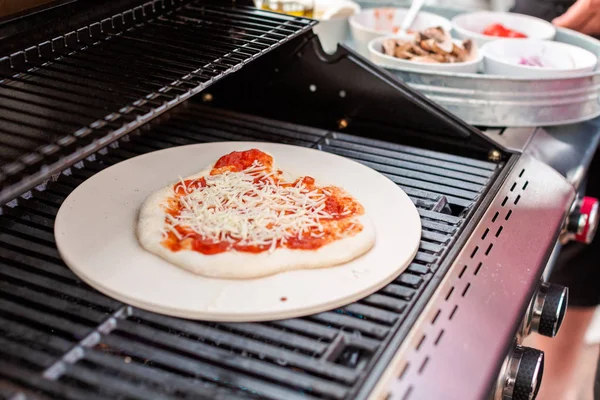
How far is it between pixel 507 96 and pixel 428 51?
13.9 inches

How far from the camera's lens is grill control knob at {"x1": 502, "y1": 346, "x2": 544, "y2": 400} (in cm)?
129

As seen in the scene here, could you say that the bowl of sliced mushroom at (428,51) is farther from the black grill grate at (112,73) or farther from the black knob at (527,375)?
the black knob at (527,375)

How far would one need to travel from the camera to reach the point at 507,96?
6.53ft

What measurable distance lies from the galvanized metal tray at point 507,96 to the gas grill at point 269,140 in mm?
77

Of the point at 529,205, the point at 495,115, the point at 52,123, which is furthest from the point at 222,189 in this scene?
the point at 495,115

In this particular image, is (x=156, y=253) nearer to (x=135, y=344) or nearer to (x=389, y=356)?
(x=135, y=344)

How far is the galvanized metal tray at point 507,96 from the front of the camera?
1979mm

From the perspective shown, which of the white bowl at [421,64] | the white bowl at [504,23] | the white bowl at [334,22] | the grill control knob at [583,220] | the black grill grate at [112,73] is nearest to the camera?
the black grill grate at [112,73]

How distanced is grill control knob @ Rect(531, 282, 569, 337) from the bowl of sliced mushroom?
2.78 feet

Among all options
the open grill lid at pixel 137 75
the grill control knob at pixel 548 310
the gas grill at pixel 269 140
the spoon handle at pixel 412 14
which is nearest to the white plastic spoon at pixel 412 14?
the spoon handle at pixel 412 14

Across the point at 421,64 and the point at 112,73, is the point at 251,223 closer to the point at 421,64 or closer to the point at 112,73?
the point at 112,73

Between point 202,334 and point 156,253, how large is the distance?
0.27 metres

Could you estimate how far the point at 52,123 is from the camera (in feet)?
4.09

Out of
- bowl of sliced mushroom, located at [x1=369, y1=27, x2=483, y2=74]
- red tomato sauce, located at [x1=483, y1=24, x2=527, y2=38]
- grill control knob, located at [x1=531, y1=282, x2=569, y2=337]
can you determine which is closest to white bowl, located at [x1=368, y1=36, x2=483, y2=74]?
bowl of sliced mushroom, located at [x1=369, y1=27, x2=483, y2=74]
